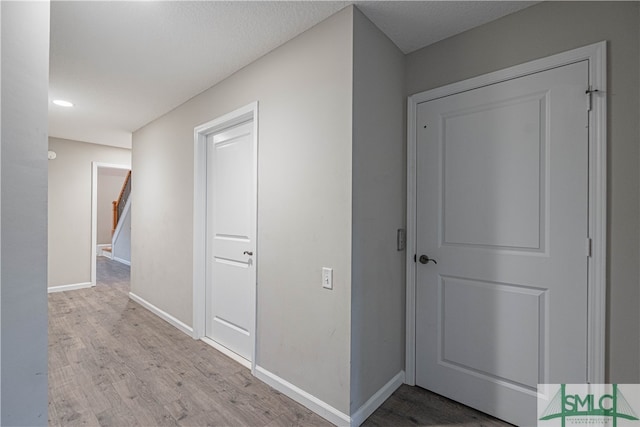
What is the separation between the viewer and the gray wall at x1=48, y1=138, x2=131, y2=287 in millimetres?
4648

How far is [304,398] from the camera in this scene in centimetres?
192

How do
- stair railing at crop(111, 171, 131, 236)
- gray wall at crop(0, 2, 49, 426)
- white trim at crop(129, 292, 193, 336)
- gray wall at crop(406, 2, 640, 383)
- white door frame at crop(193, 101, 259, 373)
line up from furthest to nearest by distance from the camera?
stair railing at crop(111, 171, 131, 236), white trim at crop(129, 292, 193, 336), white door frame at crop(193, 101, 259, 373), gray wall at crop(406, 2, 640, 383), gray wall at crop(0, 2, 49, 426)

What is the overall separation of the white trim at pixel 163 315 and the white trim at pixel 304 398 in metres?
1.21

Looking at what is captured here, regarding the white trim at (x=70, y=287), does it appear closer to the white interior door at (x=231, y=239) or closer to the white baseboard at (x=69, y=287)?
the white baseboard at (x=69, y=287)

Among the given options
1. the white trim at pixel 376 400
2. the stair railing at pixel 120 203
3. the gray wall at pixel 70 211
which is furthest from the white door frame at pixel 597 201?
the stair railing at pixel 120 203

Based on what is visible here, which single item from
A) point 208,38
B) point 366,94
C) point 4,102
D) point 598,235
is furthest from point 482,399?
point 208,38

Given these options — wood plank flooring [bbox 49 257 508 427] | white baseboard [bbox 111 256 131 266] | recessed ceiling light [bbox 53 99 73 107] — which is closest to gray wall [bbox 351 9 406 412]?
wood plank flooring [bbox 49 257 508 427]

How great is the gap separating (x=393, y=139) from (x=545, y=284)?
1.24 meters

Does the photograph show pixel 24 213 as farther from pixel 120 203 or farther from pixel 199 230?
pixel 120 203

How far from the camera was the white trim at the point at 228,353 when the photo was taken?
8.12 ft

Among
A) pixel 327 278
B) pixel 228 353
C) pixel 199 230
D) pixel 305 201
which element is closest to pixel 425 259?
pixel 327 278

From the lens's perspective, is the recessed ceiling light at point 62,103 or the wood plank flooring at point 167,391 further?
the recessed ceiling light at point 62,103

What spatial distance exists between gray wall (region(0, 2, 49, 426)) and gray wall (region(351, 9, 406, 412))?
4.39 feet

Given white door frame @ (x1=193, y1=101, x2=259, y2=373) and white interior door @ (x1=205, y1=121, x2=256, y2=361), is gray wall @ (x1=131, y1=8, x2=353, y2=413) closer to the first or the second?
white interior door @ (x1=205, y1=121, x2=256, y2=361)
